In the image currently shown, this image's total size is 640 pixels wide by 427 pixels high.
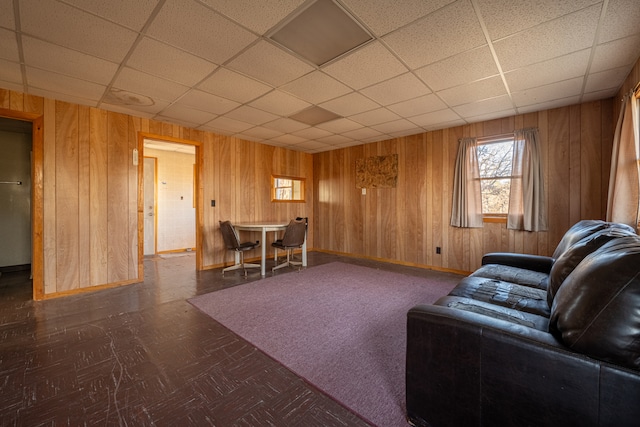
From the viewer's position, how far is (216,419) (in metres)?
1.38

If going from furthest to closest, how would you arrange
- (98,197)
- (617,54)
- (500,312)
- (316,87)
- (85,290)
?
(98,197), (85,290), (316,87), (617,54), (500,312)

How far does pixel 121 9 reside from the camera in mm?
1752

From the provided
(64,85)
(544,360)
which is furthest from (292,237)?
(544,360)

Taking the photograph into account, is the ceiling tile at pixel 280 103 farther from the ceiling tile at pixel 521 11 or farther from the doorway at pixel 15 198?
the doorway at pixel 15 198

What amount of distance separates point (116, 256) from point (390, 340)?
12.7 ft

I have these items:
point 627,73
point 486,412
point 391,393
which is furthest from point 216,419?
point 627,73

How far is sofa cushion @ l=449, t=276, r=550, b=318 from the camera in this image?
65.5 inches

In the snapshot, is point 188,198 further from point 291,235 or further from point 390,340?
point 390,340

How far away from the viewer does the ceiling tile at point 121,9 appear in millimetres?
1696

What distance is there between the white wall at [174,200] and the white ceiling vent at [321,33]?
5.33m

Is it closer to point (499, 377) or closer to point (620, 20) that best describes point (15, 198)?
point (499, 377)

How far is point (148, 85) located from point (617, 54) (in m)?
4.54

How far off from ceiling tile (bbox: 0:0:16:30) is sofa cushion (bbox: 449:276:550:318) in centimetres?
364

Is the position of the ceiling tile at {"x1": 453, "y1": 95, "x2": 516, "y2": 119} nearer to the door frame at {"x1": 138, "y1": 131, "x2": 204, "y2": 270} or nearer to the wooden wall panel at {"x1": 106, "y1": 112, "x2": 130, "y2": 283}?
the door frame at {"x1": 138, "y1": 131, "x2": 204, "y2": 270}
